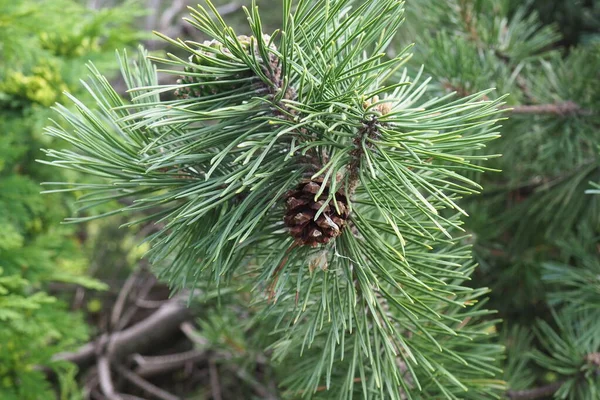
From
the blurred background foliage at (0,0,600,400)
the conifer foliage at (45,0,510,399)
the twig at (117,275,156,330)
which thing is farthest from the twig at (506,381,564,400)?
the twig at (117,275,156,330)

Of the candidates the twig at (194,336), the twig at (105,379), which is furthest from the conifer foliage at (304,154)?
the twig at (105,379)

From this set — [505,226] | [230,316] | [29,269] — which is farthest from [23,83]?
[505,226]

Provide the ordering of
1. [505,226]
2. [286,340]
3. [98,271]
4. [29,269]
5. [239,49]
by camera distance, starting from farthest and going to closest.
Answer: [98,271] < [505,226] < [29,269] < [286,340] < [239,49]

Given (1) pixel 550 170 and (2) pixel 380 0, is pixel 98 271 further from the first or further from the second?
(2) pixel 380 0

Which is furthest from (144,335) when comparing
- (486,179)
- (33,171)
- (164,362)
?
(486,179)

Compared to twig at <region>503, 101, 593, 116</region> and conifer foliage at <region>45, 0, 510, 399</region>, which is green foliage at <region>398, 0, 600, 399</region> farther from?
conifer foliage at <region>45, 0, 510, 399</region>

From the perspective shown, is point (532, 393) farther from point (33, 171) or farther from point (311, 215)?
point (33, 171)
